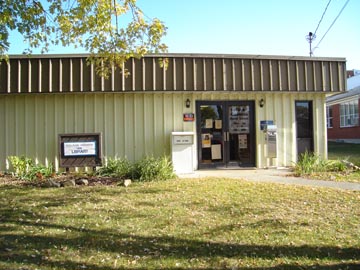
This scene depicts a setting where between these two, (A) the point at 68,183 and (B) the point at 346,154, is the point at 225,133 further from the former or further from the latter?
(B) the point at 346,154

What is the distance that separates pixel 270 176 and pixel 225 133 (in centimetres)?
230

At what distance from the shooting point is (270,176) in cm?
986

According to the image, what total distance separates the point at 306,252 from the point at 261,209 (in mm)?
1891

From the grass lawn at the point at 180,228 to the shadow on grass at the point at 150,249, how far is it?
1 cm

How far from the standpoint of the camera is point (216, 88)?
10.9 m

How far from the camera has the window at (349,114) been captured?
86.3 feet

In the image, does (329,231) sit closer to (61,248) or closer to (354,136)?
(61,248)

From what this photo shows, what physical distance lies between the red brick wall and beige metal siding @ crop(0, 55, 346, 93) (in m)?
16.9

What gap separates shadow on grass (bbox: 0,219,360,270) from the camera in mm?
4102

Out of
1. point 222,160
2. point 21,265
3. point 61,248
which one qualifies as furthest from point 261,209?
point 222,160

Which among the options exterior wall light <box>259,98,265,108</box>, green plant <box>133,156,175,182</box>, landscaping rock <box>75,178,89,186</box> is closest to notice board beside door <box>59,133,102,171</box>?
landscaping rock <box>75,178,89,186</box>

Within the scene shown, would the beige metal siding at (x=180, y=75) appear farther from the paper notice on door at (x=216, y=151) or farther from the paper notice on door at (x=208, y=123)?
the paper notice on door at (x=216, y=151)

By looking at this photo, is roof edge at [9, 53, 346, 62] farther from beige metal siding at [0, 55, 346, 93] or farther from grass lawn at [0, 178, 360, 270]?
grass lawn at [0, 178, 360, 270]

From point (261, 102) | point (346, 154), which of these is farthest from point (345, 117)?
point (261, 102)
